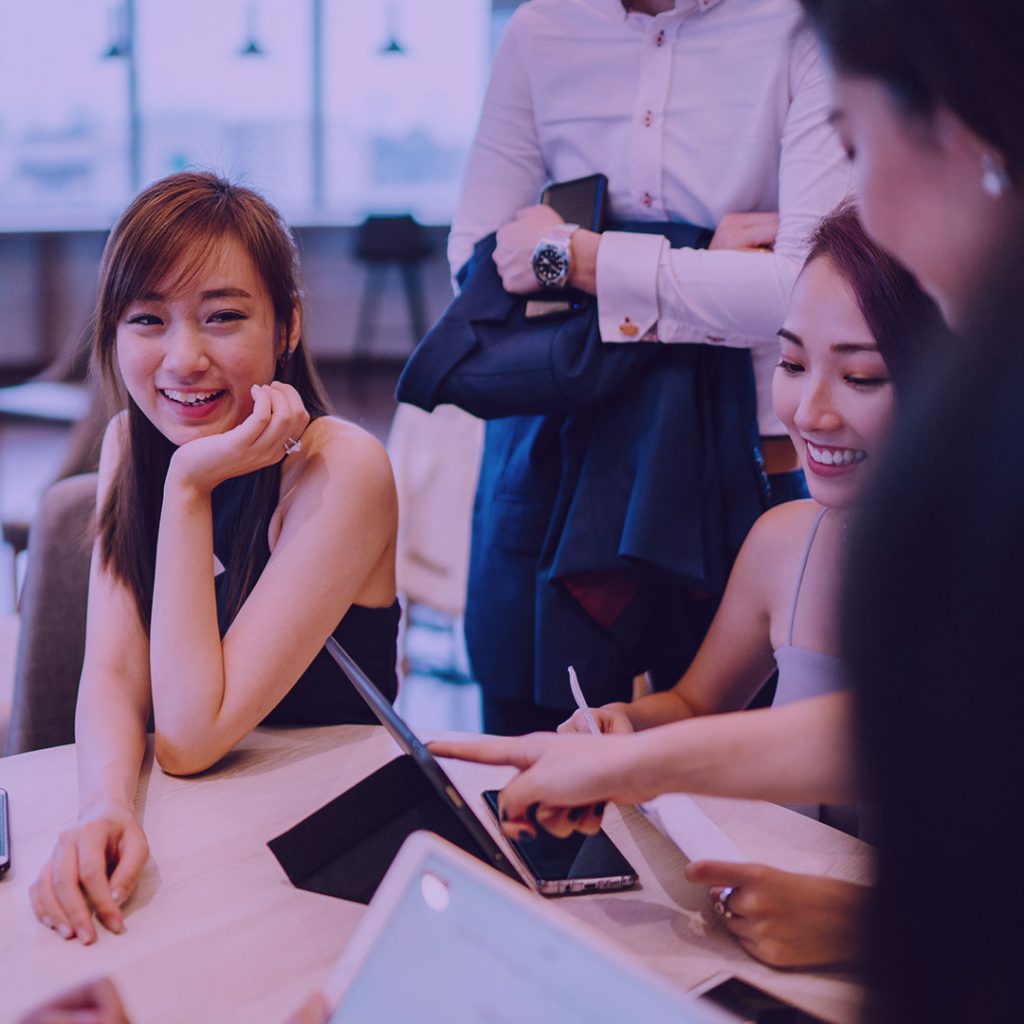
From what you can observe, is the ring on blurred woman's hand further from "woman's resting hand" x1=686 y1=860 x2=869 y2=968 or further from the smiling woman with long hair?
the smiling woman with long hair

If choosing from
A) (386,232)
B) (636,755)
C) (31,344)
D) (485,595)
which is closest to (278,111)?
(386,232)

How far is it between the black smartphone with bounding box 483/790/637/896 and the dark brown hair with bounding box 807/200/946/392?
24.4 inches

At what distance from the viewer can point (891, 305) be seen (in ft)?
4.47

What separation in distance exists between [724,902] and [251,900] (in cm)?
44

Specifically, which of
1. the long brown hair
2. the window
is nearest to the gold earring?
the long brown hair

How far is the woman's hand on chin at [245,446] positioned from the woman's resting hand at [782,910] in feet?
2.39

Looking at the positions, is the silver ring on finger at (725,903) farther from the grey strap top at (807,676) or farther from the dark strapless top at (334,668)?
the dark strapless top at (334,668)

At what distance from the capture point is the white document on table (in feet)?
3.69

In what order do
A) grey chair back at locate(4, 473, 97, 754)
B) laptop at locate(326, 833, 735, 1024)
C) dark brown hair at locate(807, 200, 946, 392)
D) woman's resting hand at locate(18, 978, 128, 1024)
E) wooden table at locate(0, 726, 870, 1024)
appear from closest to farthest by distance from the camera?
1. laptop at locate(326, 833, 735, 1024)
2. woman's resting hand at locate(18, 978, 128, 1024)
3. wooden table at locate(0, 726, 870, 1024)
4. dark brown hair at locate(807, 200, 946, 392)
5. grey chair back at locate(4, 473, 97, 754)

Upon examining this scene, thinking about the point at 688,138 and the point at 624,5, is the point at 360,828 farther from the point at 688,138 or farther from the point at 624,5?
the point at 624,5

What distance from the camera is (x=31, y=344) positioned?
7.21 metres

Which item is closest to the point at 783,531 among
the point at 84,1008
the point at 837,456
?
the point at 837,456

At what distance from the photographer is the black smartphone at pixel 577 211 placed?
1.68 m

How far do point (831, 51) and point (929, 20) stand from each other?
0.10m
